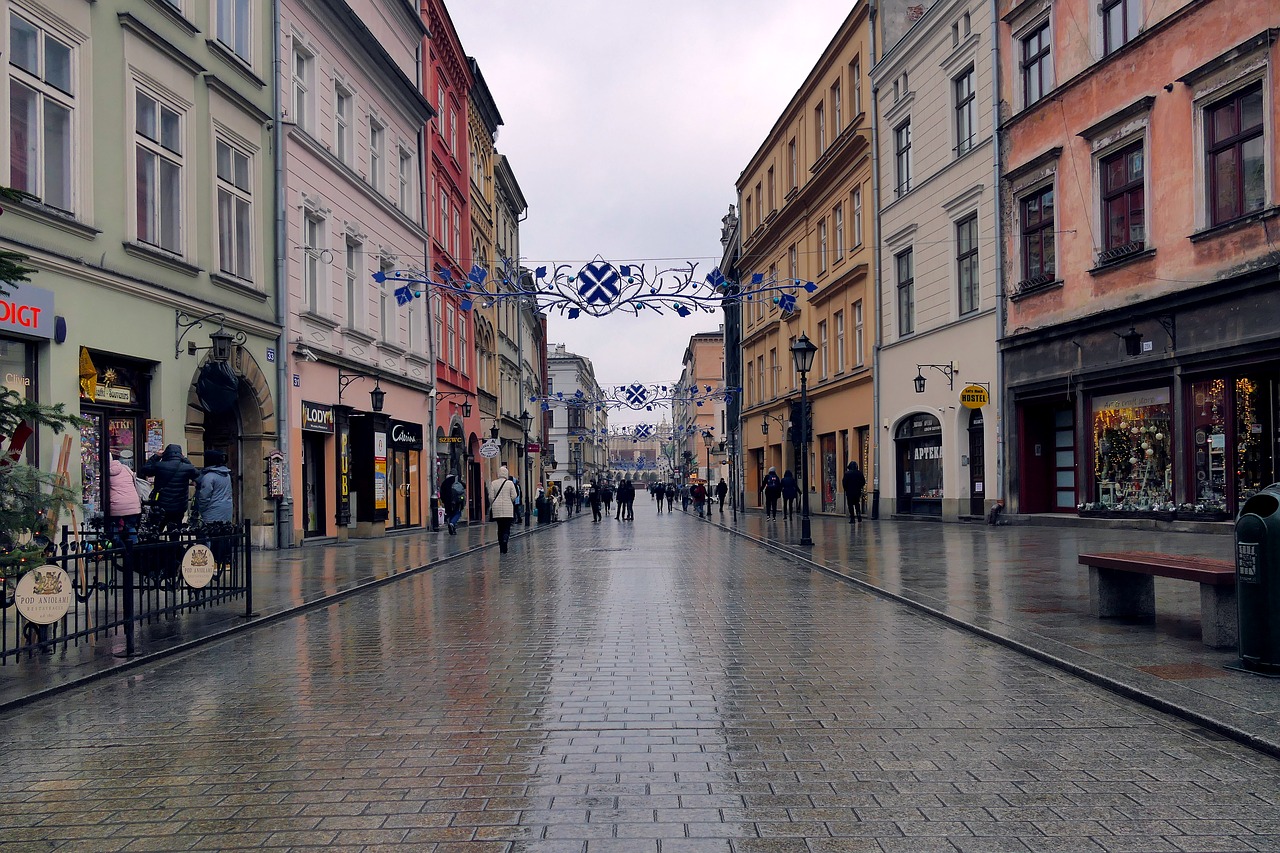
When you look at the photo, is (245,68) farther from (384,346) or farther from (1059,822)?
(1059,822)

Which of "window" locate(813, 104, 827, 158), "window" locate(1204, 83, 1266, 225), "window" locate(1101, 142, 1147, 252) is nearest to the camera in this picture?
"window" locate(1204, 83, 1266, 225)

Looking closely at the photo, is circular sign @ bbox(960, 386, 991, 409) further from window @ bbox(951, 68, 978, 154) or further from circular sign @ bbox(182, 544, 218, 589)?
circular sign @ bbox(182, 544, 218, 589)

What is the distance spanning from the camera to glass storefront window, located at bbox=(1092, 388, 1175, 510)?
20344 millimetres

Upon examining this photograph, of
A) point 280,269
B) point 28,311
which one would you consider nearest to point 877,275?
point 280,269

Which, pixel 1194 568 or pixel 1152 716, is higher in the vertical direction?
pixel 1194 568

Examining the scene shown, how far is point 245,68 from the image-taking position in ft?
67.1

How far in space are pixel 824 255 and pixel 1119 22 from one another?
19.1 m

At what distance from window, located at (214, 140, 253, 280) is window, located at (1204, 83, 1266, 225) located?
1770 centimetres

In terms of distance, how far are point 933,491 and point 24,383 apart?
922 inches

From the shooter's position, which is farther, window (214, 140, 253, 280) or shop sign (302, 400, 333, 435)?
shop sign (302, 400, 333, 435)

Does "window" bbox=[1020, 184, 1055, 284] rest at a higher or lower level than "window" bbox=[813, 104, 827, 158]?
lower

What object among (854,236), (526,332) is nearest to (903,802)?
(854,236)

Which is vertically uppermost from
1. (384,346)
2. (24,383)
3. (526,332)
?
(526,332)

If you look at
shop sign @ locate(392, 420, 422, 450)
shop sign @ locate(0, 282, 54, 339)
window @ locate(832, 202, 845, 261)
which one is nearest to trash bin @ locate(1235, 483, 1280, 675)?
shop sign @ locate(0, 282, 54, 339)
